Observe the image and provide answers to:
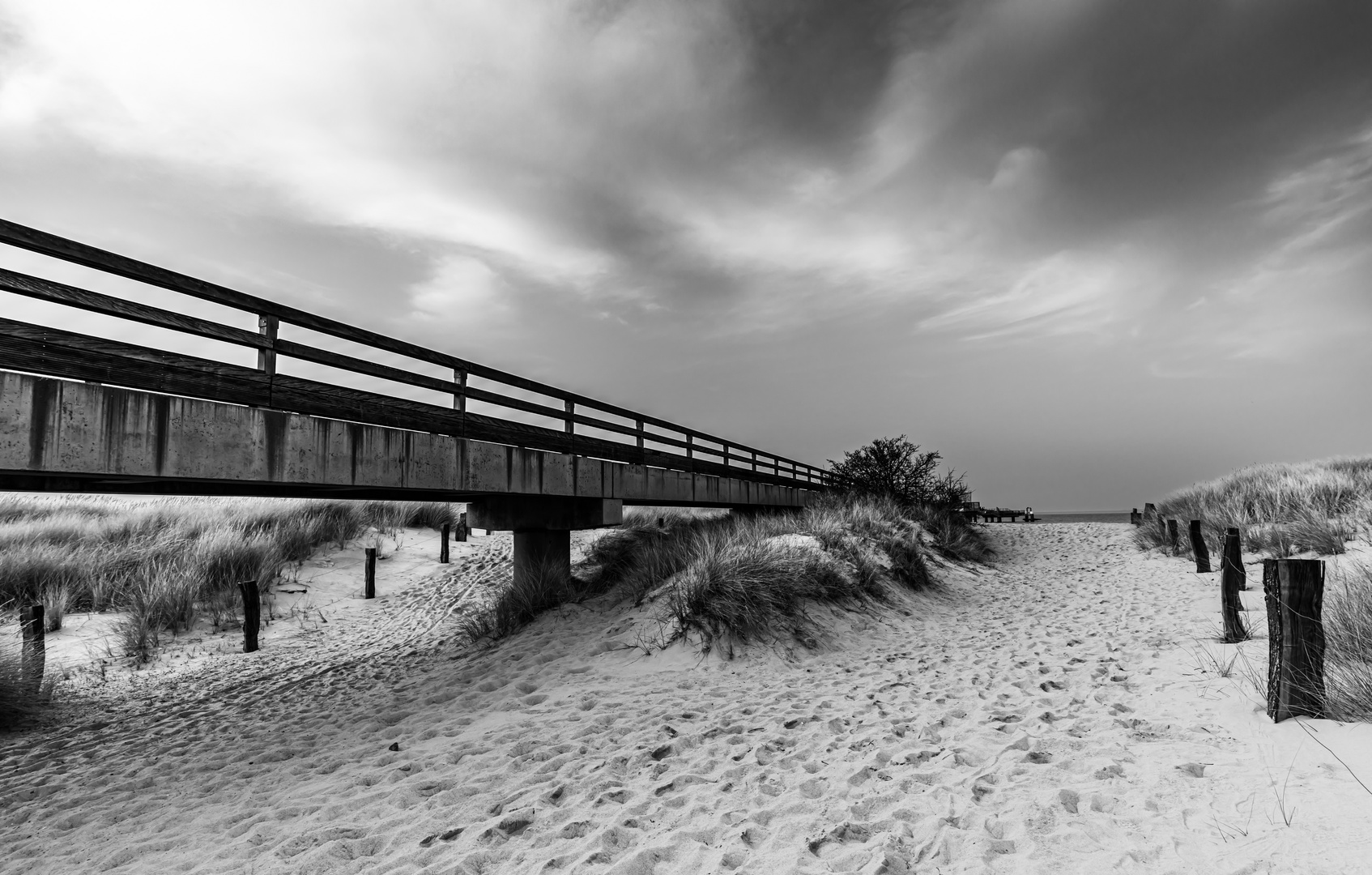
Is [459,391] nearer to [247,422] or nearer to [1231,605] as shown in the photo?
[247,422]

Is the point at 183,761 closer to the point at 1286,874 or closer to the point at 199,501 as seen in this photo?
the point at 1286,874

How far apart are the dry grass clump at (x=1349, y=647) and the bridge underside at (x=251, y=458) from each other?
9.57 m

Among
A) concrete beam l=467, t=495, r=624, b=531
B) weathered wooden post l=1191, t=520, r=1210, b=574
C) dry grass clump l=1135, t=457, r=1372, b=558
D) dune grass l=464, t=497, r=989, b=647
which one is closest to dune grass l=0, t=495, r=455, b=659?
concrete beam l=467, t=495, r=624, b=531

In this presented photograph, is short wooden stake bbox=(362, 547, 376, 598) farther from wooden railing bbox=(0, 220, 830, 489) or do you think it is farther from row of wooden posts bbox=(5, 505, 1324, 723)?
row of wooden posts bbox=(5, 505, 1324, 723)

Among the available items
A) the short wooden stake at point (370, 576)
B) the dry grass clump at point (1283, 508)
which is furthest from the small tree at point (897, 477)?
the short wooden stake at point (370, 576)

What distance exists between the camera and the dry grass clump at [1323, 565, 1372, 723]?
4613 millimetres

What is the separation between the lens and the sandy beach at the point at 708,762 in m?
3.79

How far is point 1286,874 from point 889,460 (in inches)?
879

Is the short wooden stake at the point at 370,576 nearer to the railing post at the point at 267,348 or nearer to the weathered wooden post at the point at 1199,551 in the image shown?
the railing post at the point at 267,348

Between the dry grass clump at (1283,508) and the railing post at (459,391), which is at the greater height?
the railing post at (459,391)

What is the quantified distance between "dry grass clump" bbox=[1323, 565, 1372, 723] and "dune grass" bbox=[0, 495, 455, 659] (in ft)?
46.6

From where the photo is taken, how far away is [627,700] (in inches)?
260

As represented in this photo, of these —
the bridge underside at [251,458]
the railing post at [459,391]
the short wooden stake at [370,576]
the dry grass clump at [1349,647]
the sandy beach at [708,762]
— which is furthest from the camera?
the short wooden stake at [370,576]

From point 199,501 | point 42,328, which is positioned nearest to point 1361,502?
point 42,328
